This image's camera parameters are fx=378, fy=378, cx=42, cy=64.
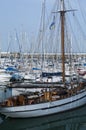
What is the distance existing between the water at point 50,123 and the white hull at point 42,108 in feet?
1.37

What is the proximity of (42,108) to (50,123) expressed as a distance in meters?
1.49

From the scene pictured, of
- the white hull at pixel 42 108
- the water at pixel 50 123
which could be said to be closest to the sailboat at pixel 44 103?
the white hull at pixel 42 108

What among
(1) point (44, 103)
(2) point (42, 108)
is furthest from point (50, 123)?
(1) point (44, 103)

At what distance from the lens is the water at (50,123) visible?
91.3 feet

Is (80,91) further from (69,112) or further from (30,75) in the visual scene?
(30,75)

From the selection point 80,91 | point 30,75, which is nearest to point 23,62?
point 30,75

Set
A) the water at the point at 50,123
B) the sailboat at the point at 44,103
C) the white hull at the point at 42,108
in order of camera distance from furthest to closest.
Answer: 1. the sailboat at the point at 44,103
2. the white hull at the point at 42,108
3. the water at the point at 50,123

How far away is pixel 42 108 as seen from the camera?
98.3ft

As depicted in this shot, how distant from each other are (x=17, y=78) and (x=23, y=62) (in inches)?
750

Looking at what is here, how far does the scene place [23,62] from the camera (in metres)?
72.4

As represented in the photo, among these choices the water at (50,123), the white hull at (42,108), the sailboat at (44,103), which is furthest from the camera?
the sailboat at (44,103)

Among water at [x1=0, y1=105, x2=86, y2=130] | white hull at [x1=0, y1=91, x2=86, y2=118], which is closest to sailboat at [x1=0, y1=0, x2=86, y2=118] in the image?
white hull at [x1=0, y1=91, x2=86, y2=118]

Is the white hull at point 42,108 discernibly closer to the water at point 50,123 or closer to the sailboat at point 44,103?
the sailboat at point 44,103

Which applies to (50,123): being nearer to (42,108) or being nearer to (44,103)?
(42,108)
